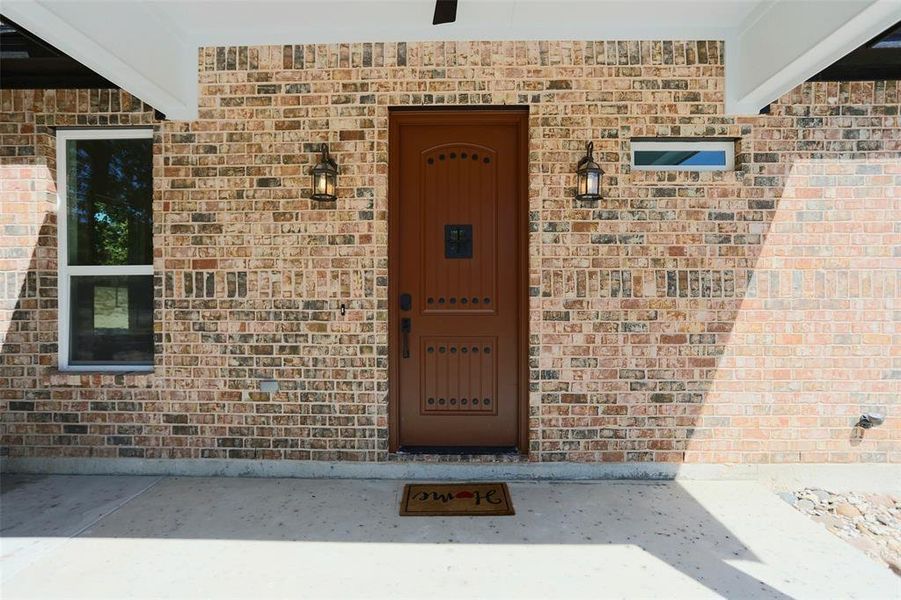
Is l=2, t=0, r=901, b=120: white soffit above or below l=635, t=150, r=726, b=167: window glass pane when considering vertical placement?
above

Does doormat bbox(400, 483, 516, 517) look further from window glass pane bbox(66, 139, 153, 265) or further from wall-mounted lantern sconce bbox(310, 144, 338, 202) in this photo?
window glass pane bbox(66, 139, 153, 265)

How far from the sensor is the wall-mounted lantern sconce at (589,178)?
3.36 meters

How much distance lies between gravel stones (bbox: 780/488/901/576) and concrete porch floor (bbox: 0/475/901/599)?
225 millimetres

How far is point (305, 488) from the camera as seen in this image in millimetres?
3369

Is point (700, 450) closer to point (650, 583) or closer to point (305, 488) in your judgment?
point (650, 583)

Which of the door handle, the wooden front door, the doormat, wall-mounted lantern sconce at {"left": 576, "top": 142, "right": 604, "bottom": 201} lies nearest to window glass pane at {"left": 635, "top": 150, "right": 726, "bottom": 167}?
wall-mounted lantern sconce at {"left": 576, "top": 142, "right": 604, "bottom": 201}

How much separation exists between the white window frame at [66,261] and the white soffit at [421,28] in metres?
0.62

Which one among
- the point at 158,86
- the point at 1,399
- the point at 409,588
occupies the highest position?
the point at 158,86

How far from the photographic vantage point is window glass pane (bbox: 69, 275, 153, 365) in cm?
375

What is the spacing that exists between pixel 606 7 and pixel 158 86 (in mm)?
3269

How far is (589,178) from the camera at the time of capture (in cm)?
336

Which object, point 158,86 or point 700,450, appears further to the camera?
point 700,450

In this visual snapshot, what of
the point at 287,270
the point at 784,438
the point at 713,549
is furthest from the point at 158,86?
the point at 784,438

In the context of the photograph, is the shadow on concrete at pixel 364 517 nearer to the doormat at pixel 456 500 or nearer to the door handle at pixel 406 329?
the doormat at pixel 456 500
